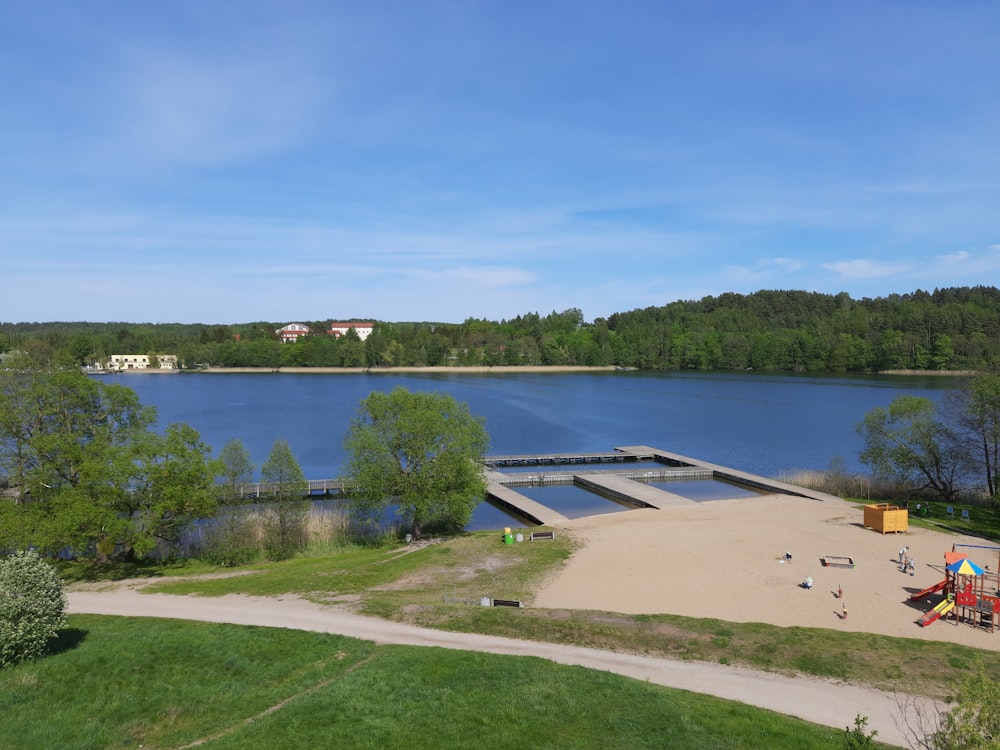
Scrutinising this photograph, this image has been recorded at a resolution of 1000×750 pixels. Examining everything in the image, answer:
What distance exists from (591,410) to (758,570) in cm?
6902

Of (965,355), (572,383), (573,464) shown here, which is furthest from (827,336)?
(573,464)

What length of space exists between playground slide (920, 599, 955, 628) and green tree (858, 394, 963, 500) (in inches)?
962

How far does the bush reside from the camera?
16.0m

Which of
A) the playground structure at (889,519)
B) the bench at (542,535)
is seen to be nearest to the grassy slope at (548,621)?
the bench at (542,535)

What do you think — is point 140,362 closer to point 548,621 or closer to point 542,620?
point 542,620

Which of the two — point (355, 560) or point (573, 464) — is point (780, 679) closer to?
point (355, 560)

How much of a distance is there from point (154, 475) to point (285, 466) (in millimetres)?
6585

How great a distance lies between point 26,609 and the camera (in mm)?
16391

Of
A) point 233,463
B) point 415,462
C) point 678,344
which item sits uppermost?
point 678,344

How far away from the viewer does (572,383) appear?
139 metres

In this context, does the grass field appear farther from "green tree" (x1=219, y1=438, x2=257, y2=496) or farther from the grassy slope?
"green tree" (x1=219, y1=438, x2=257, y2=496)

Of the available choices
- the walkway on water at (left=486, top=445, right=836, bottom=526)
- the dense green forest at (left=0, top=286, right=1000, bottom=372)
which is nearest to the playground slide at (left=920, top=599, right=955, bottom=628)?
the walkway on water at (left=486, top=445, right=836, bottom=526)

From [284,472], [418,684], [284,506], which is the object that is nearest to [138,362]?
[284,472]

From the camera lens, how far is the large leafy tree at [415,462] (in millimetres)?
34562
